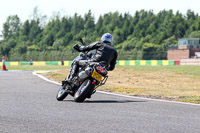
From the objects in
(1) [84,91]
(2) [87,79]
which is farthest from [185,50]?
(1) [84,91]

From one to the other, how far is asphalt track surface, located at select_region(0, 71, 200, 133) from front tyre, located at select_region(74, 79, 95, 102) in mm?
271

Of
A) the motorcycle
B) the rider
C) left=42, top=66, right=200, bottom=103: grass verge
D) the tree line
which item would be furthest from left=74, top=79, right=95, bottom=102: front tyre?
the tree line

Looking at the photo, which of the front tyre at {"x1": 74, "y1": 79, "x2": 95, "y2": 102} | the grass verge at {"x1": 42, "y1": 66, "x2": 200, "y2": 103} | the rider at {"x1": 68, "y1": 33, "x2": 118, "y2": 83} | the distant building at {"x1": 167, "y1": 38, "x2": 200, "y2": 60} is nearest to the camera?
the front tyre at {"x1": 74, "y1": 79, "x2": 95, "y2": 102}

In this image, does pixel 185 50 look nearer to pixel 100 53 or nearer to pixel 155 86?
pixel 155 86

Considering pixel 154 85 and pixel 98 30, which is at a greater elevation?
pixel 98 30

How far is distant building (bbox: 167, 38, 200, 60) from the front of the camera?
10681 centimetres

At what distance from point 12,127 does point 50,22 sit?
164 m

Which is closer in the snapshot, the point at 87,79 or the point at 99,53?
the point at 87,79

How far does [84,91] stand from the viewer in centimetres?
962

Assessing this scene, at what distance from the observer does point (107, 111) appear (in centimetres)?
800

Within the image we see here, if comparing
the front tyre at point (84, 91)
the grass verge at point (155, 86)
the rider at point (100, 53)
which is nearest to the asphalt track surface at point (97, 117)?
the front tyre at point (84, 91)

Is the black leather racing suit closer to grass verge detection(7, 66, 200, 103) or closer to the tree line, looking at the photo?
grass verge detection(7, 66, 200, 103)

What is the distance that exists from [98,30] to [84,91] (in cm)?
16090

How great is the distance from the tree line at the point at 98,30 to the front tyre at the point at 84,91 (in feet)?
408
